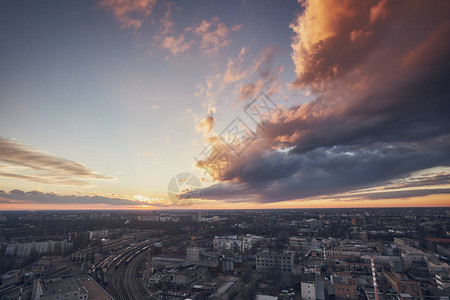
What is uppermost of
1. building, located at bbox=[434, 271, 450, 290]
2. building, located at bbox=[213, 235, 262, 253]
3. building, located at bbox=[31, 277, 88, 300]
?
building, located at bbox=[31, 277, 88, 300]

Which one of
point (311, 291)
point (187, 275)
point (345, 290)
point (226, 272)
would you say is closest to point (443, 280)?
point (345, 290)

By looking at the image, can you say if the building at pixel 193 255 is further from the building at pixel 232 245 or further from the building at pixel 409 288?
the building at pixel 409 288

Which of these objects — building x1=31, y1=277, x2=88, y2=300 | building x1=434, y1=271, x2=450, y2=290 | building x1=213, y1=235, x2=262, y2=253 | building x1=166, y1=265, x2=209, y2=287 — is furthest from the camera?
building x1=213, y1=235, x2=262, y2=253

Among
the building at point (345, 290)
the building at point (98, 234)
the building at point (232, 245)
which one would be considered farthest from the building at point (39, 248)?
the building at point (345, 290)

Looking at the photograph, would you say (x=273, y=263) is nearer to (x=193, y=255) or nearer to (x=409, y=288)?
(x=193, y=255)

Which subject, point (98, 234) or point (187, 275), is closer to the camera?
point (187, 275)

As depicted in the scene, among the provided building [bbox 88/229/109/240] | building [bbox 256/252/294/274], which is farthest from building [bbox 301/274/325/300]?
building [bbox 88/229/109/240]

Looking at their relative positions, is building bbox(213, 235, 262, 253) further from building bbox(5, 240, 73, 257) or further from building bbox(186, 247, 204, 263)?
building bbox(5, 240, 73, 257)

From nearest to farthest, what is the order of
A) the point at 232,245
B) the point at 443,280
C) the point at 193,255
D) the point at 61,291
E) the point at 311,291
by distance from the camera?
the point at 61,291 → the point at 311,291 → the point at 443,280 → the point at 193,255 → the point at 232,245

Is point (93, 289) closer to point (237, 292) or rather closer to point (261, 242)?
point (237, 292)

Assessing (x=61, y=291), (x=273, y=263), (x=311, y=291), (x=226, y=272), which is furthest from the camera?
(x=273, y=263)

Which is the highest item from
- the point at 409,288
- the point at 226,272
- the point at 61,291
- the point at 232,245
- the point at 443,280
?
the point at 61,291
